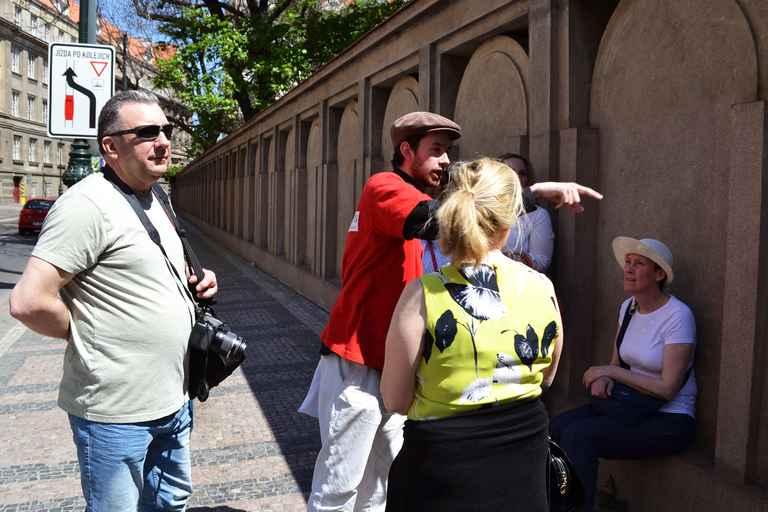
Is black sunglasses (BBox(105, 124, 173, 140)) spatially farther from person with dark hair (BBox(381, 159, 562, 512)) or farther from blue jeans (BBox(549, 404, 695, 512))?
blue jeans (BBox(549, 404, 695, 512))

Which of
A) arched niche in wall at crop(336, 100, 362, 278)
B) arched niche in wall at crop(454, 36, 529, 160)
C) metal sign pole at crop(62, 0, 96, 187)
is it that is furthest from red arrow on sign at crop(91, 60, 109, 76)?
arched niche in wall at crop(454, 36, 529, 160)

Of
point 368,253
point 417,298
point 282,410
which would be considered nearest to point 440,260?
point 368,253

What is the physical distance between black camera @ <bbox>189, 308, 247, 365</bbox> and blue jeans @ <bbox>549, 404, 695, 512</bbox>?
1.74m

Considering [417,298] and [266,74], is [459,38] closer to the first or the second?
[417,298]

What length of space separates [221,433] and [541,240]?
8.87 ft

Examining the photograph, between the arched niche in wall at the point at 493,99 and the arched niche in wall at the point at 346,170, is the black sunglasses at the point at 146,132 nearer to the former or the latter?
the arched niche in wall at the point at 493,99

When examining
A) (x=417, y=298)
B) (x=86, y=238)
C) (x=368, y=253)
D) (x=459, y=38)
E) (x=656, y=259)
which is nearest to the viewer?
(x=417, y=298)

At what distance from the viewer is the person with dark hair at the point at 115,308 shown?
219cm

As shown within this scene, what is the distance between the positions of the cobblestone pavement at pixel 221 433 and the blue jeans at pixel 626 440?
5.27 feet

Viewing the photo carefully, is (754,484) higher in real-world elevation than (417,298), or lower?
lower

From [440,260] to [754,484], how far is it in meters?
1.74

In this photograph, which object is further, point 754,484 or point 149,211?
point 754,484

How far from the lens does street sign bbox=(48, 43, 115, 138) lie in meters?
6.73

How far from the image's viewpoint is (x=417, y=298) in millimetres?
1858
